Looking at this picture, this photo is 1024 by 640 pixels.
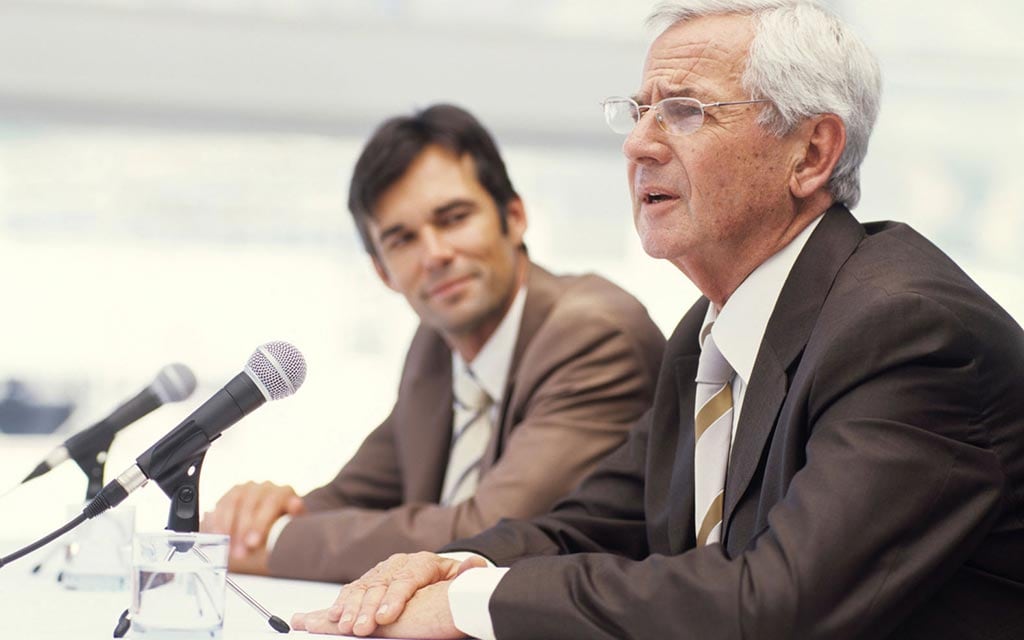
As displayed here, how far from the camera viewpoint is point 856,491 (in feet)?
4.56

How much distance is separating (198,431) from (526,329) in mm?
1344

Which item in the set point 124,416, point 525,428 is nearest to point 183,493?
point 124,416

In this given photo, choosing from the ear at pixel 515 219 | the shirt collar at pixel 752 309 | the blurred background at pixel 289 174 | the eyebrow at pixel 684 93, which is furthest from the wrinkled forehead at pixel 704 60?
the blurred background at pixel 289 174

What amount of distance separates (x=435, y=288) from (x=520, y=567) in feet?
4.70

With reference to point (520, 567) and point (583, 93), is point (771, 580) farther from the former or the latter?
point (583, 93)

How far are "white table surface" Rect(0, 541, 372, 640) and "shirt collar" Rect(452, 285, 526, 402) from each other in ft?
2.18

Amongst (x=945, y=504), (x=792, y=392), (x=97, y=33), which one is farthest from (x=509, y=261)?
(x=97, y=33)

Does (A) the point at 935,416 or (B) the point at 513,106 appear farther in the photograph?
(B) the point at 513,106

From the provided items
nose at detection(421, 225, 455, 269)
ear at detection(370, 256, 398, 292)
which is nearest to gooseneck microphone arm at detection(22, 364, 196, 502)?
nose at detection(421, 225, 455, 269)

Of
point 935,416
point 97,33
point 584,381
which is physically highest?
point 97,33

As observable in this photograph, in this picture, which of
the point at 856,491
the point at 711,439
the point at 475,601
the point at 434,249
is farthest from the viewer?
the point at 434,249

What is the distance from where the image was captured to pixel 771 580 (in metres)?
1.36

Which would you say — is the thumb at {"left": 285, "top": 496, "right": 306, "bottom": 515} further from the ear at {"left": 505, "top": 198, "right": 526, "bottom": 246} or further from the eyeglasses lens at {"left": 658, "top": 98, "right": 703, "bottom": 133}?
the eyeglasses lens at {"left": 658, "top": 98, "right": 703, "bottom": 133}

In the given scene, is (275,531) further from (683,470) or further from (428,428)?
(683,470)
